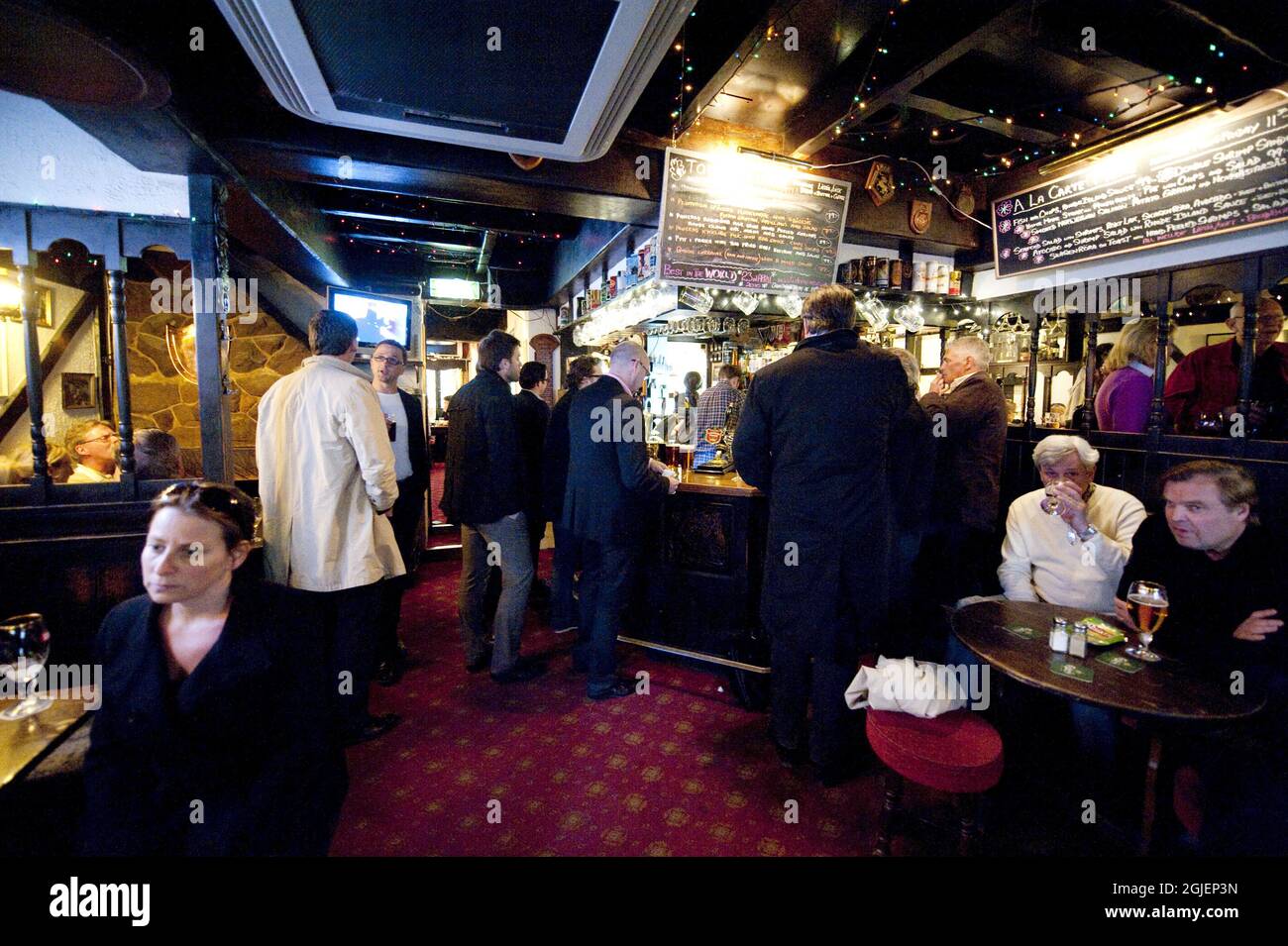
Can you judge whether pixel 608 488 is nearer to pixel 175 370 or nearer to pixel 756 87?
pixel 756 87

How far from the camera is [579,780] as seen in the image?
2.64 metres

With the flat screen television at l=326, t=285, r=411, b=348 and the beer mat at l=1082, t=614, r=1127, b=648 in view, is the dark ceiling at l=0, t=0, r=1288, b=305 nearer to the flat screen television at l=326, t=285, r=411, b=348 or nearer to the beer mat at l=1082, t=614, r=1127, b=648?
the flat screen television at l=326, t=285, r=411, b=348

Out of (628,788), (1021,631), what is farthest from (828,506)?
(628,788)

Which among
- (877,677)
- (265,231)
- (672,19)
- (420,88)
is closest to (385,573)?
(420,88)

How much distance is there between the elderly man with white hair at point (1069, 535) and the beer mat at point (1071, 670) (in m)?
0.74

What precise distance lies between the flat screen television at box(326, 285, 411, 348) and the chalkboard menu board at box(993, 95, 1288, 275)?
18.5 ft

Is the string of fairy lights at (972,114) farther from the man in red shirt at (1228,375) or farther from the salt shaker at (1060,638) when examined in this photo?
the salt shaker at (1060,638)

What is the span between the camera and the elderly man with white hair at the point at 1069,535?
250 centimetres

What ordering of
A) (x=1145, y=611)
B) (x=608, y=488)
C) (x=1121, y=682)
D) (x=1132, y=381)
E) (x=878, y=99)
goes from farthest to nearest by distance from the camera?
(x=1132, y=381), (x=608, y=488), (x=878, y=99), (x=1145, y=611), (x=1121, y=682)

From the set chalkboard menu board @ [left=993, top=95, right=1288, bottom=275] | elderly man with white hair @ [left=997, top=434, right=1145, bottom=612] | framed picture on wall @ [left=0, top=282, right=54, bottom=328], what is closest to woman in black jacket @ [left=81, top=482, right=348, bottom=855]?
elderly man with white hair @ [left=997, top=434, right=1145, bottom=612]

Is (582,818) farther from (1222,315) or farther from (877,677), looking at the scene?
(1222,315)

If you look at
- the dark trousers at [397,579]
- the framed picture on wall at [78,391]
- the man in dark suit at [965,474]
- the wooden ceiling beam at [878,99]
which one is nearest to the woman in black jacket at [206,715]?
the dark trousers at [397,579]

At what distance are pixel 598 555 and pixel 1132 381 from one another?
3.52 meters

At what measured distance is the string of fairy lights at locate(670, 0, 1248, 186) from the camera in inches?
111
